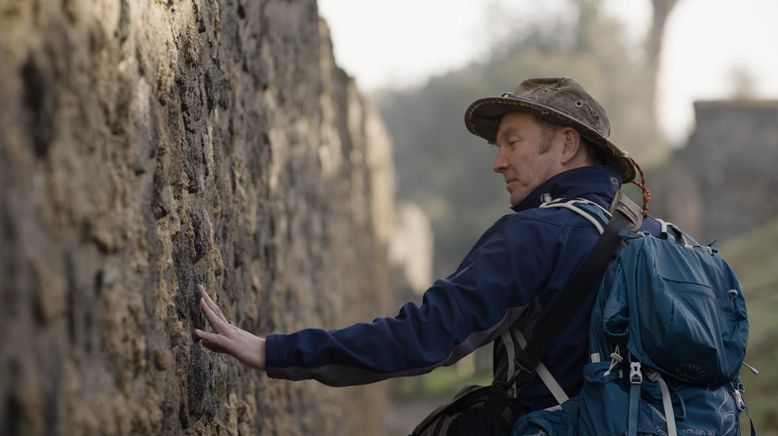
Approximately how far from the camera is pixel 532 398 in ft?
10.6

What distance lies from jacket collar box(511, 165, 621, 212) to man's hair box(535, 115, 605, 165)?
97 millimetres

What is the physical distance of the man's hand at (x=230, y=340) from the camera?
119 inches

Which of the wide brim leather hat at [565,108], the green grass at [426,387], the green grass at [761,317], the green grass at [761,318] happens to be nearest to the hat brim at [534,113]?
the wide brim leather hat at [565,108]

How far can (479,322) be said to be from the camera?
9.95 feet

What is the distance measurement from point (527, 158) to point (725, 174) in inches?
687

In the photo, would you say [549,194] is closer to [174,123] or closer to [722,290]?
[722,290]

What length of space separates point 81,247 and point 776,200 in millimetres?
19015

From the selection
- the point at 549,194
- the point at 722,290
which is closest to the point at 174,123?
the point at 549,194

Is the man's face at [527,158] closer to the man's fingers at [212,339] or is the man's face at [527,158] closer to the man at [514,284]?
the man at [514,284]

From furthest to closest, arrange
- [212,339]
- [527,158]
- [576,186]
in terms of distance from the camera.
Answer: [527,158] → [576,186] → [212,339]

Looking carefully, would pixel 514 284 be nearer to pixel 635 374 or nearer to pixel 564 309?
pixel 564 309

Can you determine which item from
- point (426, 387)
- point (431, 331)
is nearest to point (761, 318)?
point (431, 331)

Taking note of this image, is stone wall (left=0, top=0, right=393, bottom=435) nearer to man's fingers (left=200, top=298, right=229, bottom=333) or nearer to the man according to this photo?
man's fingers (left=200, top=298, right=229, bottom=333)

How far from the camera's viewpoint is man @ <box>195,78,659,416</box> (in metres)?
2.97
